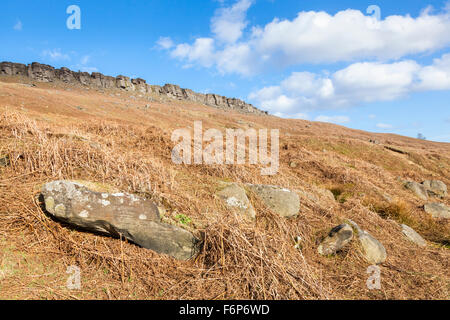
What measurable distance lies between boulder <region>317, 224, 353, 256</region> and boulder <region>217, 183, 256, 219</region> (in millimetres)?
1698

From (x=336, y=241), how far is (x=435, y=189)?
45.0 feet

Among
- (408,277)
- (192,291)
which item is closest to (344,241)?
(408,277)

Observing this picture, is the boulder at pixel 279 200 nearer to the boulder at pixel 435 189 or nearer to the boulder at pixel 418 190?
the boulder at pixel 418 190

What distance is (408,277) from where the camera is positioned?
4926 millimetres

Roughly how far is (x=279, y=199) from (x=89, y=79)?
290 feet

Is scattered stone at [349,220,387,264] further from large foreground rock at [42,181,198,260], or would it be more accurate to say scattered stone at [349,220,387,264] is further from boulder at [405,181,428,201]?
boulder at [405,181,428,201]

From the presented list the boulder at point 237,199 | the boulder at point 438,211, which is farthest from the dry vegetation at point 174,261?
the boulder at point 438,211

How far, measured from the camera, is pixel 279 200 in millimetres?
6344

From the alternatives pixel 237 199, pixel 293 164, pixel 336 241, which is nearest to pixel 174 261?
pixel 237 199

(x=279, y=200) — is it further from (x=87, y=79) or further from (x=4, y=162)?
(x=87, y=79)

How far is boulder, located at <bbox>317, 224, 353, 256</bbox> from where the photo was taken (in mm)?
5391

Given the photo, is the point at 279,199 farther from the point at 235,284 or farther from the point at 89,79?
the point at 89,79

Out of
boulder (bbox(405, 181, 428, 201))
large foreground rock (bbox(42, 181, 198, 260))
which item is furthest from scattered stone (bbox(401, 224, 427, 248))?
boulder (bbox(405, 181, 428, 201))
